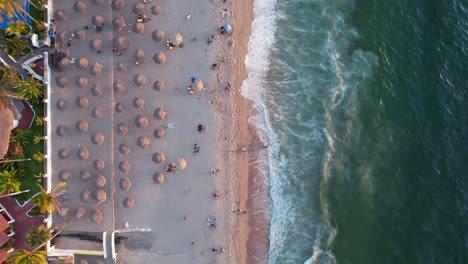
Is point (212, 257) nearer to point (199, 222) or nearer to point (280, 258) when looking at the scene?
point (199, 222)

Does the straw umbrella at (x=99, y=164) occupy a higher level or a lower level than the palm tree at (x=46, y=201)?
higher

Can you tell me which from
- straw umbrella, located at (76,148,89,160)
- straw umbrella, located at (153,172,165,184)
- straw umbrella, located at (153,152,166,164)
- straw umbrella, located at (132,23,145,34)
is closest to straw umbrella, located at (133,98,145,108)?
straw umbrella, located at (153,152,166,164)

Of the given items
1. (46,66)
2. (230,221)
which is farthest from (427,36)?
(46,66)

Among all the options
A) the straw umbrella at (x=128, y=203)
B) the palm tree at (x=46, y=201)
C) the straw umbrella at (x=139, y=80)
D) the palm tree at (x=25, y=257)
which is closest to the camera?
the palm tree at (x=25, y=257)

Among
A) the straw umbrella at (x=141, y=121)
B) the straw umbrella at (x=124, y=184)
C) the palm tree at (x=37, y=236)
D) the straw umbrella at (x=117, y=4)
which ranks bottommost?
the palm tree at (x=37, y=236)

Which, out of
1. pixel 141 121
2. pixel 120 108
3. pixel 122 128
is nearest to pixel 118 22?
pixel 120 108

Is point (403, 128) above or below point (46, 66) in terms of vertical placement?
below

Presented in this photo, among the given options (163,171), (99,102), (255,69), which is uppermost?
(255,69)

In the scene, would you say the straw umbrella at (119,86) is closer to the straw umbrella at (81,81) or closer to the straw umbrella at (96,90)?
the straw umbrella at (96,90)

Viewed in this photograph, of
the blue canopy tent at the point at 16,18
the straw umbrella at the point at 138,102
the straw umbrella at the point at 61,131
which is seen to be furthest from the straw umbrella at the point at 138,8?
the straw umbrella at the point at 61,131
